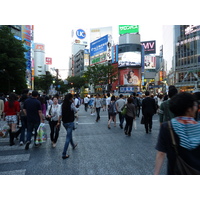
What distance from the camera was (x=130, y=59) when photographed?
57.9 m

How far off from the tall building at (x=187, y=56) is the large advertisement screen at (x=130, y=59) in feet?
34.6

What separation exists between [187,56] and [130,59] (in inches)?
615

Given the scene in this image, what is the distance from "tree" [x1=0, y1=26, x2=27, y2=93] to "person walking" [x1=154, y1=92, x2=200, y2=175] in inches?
977

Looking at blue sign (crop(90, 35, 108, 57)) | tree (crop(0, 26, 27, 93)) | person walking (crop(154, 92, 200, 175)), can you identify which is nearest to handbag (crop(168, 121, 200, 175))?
person walking (crop(154, 92, 200, 175))

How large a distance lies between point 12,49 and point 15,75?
3.43 metres

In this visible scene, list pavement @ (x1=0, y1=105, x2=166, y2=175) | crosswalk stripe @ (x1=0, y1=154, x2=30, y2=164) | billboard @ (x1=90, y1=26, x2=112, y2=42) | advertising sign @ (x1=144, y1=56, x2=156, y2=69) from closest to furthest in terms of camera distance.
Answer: pavement @ (x1=0, y1=105, x2=166, y2=175), crosswalk stripe @ (x1=0, y1=154, x2=30, y2=164), advertising sign @ (x1=144, y1=56, x2=156, y2=69), billboard @ (x1=90, y1=26, x2=112, y2=42)

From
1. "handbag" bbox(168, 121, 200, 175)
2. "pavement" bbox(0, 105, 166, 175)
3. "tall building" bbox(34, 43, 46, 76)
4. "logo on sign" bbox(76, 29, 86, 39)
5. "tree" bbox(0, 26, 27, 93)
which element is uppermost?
"logo on sign" bbox(76, 29, 86, 39)

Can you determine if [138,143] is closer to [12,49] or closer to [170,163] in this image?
[170,163]

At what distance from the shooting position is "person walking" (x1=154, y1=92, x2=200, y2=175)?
195 centimetres

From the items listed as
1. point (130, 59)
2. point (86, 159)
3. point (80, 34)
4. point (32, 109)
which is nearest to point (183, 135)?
point (86, 159)

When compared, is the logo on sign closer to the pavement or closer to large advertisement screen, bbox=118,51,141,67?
large advertisement screen, bbox=118,51,141,67

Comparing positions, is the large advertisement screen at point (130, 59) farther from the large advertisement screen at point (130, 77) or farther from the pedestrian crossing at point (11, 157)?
the pedestrian crossing at point (11, 157)

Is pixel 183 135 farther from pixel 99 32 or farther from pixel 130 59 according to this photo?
pixel 99 32

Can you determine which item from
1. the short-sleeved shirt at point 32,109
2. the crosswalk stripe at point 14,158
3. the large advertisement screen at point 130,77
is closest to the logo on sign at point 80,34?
the large advertisement screen at point 130,77
